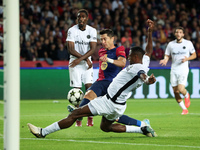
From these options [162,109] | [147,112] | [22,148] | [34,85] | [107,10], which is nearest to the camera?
[22,148]

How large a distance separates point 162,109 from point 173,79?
1006mm

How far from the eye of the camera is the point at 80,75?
9.44 metres

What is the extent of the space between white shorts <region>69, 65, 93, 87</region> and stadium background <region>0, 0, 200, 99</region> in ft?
22.4

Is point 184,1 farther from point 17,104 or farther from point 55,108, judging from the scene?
point 17,104

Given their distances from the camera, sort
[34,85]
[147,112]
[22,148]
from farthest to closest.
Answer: [34,85] → [147,112] → [22,148]

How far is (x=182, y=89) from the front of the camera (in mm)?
12102

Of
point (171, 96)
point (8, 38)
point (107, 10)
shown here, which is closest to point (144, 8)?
point (107, 10)

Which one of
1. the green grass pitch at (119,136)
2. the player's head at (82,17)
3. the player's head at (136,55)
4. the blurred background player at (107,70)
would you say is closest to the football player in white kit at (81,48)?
the player's head at (82,17)

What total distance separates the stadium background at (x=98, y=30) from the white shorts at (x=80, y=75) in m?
6.82

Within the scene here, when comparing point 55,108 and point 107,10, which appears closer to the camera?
point 55,108

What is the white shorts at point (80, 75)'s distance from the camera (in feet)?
30.8

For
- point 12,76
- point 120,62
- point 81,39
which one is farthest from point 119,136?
point 12,76

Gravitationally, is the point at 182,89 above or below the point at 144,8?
below

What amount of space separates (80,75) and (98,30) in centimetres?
961
